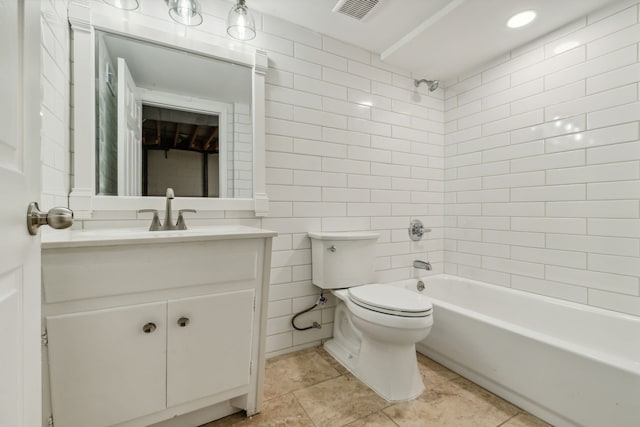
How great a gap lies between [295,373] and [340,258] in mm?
714

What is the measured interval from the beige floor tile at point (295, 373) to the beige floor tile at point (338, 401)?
0.18ft

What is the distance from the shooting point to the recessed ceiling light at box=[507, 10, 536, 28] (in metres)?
1.63

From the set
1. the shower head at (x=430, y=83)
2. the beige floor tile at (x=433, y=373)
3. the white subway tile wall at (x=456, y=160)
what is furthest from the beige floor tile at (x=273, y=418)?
the shower head at (x=430, y=83)

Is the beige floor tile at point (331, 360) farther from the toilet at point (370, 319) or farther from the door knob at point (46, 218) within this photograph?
the door knob at point (46, 218)

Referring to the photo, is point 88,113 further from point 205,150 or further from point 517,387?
point 517,387

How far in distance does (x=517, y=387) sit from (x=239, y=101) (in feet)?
6.91

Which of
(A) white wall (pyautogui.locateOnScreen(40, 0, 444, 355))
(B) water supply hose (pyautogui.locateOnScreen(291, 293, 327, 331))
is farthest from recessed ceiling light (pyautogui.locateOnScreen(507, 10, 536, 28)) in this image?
(B) water supply hose (pyautogui.locateOnScreen(291, 293, 327, 331))

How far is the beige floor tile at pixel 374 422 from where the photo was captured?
4.09ft

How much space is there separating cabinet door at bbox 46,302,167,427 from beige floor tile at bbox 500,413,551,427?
1491mm

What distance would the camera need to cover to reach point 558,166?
5.76 ft

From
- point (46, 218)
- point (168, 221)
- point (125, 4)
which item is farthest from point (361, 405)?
point (125, 4)

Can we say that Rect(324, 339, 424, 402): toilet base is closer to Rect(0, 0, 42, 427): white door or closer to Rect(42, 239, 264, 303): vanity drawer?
Rect(42, 239, 264, 303): vanity drawer

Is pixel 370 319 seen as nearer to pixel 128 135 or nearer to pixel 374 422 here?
pixel 374 422

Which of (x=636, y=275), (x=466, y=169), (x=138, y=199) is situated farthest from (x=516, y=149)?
(x=138, y=199)
